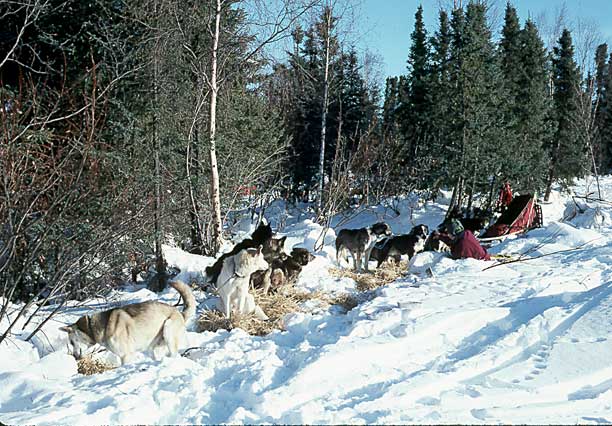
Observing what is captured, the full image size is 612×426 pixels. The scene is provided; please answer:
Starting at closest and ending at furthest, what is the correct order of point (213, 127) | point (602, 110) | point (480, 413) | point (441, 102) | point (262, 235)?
1. point (480, 413)
2. point (262, 235)
3. point (213, 127)
4. point (441, 102)
5. point (602, 110)

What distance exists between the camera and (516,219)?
54.2 feet

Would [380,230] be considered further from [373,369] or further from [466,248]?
[373,369]

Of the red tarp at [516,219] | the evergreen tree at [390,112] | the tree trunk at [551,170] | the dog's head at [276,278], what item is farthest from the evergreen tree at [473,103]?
the dog's head at [276,278]

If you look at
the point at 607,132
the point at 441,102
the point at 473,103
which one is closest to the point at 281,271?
the point at 473,103

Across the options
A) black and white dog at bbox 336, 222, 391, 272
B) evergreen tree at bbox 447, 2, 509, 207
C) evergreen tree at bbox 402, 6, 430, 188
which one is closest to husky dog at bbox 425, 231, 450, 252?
black and white dog at bbox 336, 222, 391, 272

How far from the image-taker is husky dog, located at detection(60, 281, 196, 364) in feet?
17.8

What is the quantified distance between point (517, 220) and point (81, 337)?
47.3 ft

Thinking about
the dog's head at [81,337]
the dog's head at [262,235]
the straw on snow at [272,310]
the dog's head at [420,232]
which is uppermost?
the dog's head at [262,235]

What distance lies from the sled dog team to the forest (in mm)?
839

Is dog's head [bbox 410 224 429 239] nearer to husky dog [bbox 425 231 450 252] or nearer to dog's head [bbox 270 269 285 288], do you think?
husky dog [bbox 425 231 450 252]

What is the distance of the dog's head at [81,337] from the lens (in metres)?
5.48

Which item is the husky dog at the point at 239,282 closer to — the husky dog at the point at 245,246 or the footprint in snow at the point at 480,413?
the husky dog at the point at 245,246

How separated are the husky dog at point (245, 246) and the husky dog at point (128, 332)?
9.25 feet

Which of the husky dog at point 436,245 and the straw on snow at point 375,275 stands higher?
the husky dog at point 436,245
